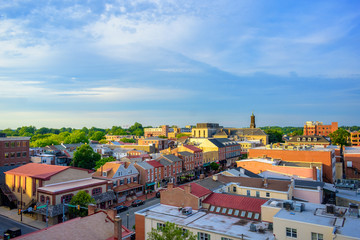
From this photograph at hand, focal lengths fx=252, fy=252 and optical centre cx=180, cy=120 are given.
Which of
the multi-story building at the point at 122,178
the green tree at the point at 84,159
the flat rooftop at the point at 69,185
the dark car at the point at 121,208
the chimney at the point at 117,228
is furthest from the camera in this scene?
the green tree at the point at 84,159

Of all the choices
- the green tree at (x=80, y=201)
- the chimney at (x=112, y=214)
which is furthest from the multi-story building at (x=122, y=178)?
the chimney at (x=112, y=214)

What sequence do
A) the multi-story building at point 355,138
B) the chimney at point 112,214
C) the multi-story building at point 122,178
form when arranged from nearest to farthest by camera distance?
the chimney at point 112,214
the multi-story building at point 122,178
the multi-story building at point 355,138

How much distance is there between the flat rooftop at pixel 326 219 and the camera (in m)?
19.8

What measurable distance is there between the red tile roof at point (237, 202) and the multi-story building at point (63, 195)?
18565 mm

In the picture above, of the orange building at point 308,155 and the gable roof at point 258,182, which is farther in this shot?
the orange building at point 308,155

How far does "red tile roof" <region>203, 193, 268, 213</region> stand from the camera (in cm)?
2839

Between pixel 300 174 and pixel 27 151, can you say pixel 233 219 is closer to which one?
pixel 300 174

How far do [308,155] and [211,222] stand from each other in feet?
131

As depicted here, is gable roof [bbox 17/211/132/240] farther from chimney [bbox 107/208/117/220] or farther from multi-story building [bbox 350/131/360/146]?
multi-story building [bbox 350/131/360/146]

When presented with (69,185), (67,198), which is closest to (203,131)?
(69,185)

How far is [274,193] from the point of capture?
34.0 m

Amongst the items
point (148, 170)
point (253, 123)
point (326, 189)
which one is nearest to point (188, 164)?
point (148, 170)

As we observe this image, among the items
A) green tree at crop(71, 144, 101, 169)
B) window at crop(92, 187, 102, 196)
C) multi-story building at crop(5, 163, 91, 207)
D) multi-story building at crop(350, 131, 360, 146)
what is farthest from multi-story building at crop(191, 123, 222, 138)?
window at crop(92, 187, 102, 196)

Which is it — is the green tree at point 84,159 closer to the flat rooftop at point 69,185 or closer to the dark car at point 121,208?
the flat rooftop at point 69,185
